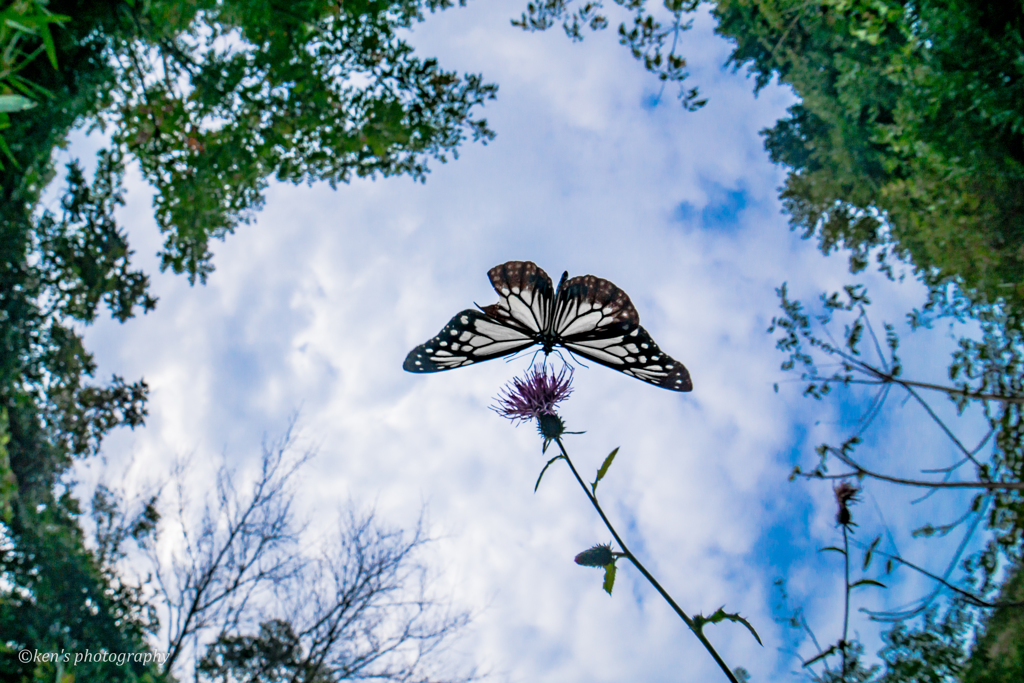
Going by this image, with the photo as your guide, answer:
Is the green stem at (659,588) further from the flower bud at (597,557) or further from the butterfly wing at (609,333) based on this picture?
the butterfly wing at (609,333)

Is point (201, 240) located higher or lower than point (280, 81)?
lower

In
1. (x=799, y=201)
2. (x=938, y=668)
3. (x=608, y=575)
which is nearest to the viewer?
(x=608, y=575)

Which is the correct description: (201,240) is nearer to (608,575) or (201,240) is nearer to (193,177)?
(193,177)

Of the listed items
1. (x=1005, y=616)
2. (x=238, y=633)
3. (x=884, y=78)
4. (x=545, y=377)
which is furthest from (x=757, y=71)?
(x=238, y=633)

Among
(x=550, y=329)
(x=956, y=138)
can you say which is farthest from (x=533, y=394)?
(x=956, y=138)

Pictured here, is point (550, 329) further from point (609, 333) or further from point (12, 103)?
point (12, 103)

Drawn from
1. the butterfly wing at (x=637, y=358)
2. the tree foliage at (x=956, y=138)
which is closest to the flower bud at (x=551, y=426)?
the butterfly wing at (x=637, y=358)

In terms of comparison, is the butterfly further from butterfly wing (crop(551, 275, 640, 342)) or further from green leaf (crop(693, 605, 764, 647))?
green leaf (crop(693, 605, 764, 647))

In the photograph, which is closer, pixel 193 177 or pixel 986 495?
pixel 986 495
